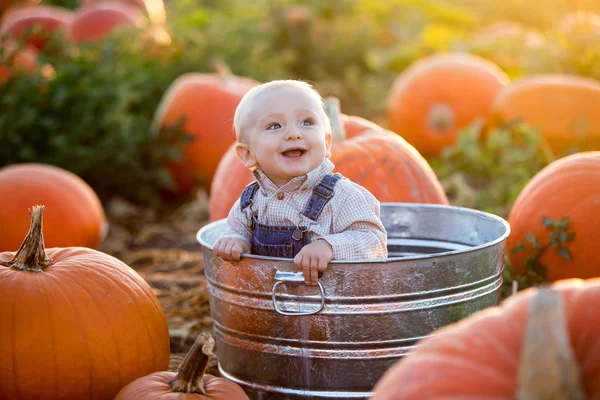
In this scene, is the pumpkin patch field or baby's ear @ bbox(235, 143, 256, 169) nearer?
the pumpkin patch field

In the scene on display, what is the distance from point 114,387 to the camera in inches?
97.0

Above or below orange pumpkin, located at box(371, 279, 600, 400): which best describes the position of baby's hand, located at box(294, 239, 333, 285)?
below

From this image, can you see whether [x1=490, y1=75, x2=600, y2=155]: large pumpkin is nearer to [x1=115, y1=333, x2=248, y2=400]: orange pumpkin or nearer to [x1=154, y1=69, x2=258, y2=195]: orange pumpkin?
[x1=154, y1=69, x2=258, y2=195]: orange pumpkin

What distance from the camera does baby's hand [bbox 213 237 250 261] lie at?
238 centimetres

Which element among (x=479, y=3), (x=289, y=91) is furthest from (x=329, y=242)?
(x=479, y=3)

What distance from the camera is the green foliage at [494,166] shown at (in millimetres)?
4801

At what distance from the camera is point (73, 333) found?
7.84ft

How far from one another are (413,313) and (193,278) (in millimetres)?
1962

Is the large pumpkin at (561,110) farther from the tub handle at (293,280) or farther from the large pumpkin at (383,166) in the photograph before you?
the tub handle at (293,280)

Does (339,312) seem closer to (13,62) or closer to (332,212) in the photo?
(332,212)

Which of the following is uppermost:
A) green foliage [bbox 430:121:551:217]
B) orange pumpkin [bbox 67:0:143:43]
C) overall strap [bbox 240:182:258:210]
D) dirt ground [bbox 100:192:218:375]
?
orange pumpkin [bbox 67:0:143:43]

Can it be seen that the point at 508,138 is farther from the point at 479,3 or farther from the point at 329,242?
the point at 479,3

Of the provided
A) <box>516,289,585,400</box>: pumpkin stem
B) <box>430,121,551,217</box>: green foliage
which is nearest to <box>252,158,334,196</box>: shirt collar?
<box>516,289,585,400</box>: pumpkin stem

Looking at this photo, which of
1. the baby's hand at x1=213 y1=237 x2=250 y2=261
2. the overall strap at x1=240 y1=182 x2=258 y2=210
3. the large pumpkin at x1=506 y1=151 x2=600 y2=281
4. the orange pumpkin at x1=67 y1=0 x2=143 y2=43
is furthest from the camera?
the orange pumpkin at x1=67 y1=0 x2=143 y2=43
